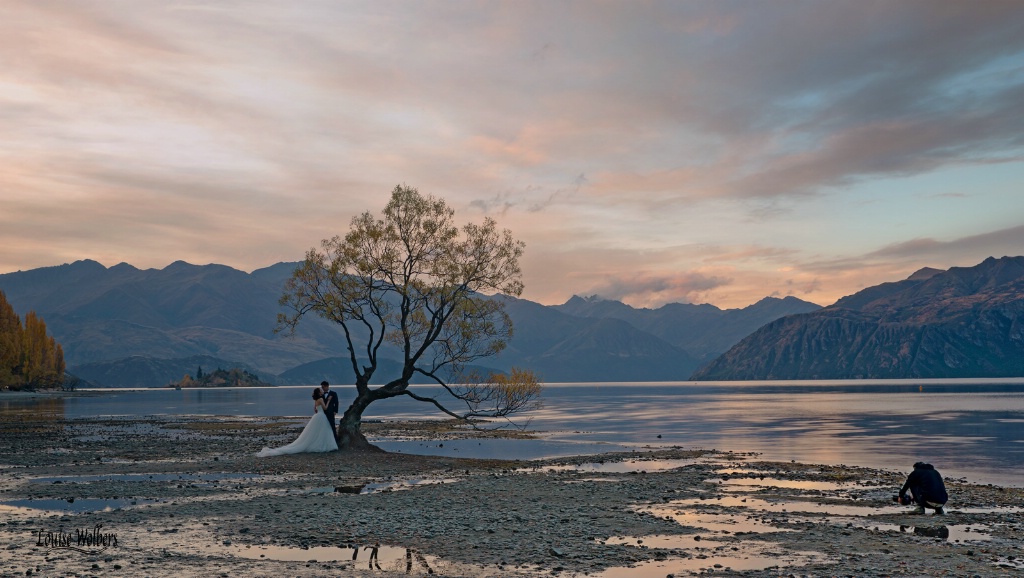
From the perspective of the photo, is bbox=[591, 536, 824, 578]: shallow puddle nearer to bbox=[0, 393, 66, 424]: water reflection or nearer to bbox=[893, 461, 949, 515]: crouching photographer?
bbox=[893, 461, 949, 515]: crouching photographer

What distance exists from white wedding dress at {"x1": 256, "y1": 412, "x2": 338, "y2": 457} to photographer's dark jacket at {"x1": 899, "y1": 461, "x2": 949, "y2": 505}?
3417 centimetres

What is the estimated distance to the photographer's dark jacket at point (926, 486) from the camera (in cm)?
3020

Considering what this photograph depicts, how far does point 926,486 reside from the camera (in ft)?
99.6

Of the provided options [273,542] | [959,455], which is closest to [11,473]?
[273,542]

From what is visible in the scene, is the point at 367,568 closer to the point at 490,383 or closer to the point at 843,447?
the point at 490,383

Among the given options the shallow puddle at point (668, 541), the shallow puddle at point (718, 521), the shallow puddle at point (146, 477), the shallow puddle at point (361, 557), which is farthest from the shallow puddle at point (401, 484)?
the shallow puddle at point (668, 541)

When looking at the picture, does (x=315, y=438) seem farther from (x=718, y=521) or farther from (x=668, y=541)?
(x=668, y=541)

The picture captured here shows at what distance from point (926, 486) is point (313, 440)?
3567 cm

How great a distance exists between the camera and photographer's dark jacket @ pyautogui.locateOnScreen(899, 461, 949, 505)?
3020 cm

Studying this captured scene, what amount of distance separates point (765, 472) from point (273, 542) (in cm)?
3197

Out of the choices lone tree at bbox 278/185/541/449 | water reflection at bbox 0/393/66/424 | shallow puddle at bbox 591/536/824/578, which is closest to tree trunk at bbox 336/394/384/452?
lone tree at bbox 278/185/541/449

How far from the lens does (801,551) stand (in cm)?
2242

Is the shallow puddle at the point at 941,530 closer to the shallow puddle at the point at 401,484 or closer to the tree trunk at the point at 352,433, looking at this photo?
the shallow puddle at the point at 401,484

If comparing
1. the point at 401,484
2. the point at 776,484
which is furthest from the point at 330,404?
the point at 776,484
